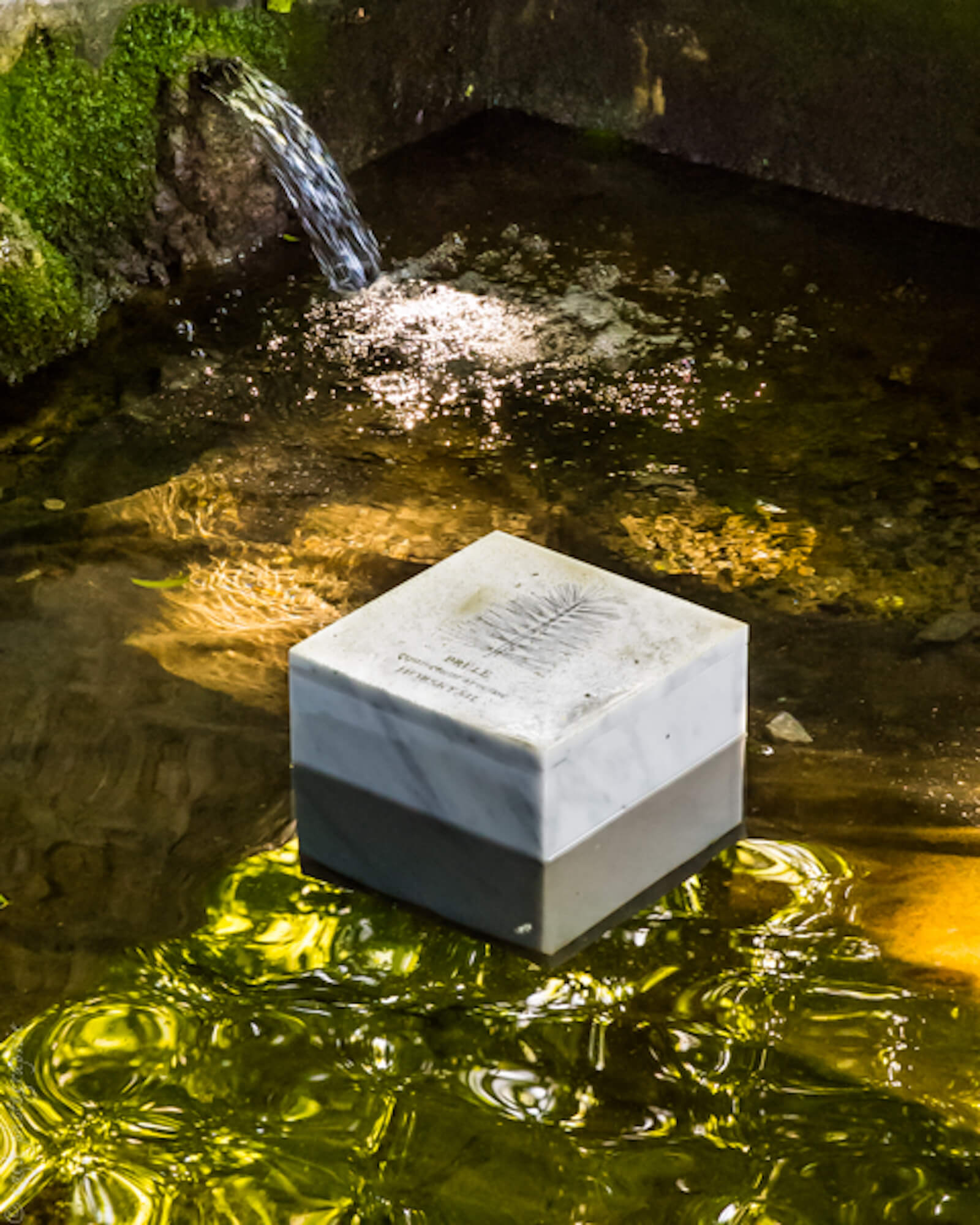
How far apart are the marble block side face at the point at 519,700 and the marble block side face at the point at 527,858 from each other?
28 millimetres

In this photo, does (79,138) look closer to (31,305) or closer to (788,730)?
(31,305)

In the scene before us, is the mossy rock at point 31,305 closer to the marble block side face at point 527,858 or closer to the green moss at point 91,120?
the green moss at point 91,120

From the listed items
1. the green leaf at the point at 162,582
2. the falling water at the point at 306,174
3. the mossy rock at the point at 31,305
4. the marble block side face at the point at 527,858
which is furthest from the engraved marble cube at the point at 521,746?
the falling water at the point at 306,174

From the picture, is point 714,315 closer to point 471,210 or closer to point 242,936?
point 471,210

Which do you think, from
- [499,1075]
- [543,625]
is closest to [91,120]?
[543,625]

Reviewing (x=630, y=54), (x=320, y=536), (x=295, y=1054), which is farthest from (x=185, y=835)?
(x=630, y=54)

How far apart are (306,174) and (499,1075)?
11.3 feet

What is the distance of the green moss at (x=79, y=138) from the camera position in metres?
4.57

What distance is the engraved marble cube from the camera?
2510 mm

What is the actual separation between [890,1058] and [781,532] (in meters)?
1.57

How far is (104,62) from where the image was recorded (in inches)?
189

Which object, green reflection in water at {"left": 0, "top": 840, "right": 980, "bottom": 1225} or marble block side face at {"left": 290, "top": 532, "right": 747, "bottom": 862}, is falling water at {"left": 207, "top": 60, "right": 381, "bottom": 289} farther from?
green reflection in water at {"left": 0, "top": 840, "right": 980, "bottom": 1225}

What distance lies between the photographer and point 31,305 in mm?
4434

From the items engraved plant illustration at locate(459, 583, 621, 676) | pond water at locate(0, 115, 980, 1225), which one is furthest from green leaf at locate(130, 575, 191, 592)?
engraved plant illustration at locate(459, 583, 621, 676)
